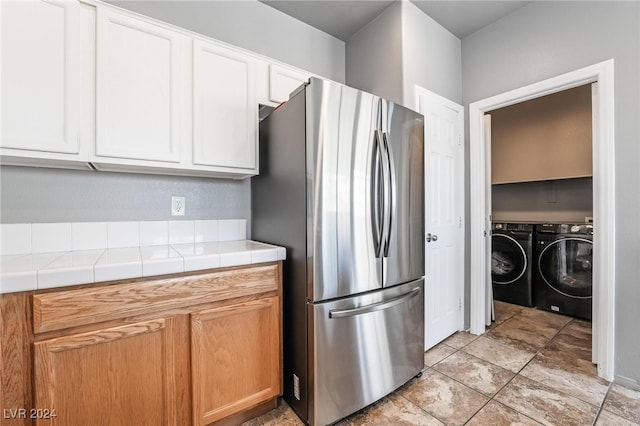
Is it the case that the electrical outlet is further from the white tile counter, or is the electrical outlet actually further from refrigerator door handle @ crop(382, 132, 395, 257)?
refrigerator door handle @ crop(382, 132, 395, 257)

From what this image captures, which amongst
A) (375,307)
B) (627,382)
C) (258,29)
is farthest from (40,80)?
(627,382)

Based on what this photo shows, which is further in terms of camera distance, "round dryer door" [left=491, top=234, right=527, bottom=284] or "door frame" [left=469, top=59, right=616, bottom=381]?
"round dryer door" [left=491, top=234, right=527, bottom=284]

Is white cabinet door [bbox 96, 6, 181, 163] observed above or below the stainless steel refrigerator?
above

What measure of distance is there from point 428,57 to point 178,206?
7.54ft

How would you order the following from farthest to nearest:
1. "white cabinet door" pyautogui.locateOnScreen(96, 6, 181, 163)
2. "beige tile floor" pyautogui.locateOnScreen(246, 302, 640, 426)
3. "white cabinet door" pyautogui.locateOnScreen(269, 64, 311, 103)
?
1. "white cabinet door" pyautogui.locateOnScreen(269, 64, 311, 103)
2. "beige tile floor" pyautogui.locateOnScreen(246, 302, 640, 426)
3. "white cabinet door" pyautogui.locateOnScreen(96, 6, 181, 163)

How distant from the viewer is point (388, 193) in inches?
62.7

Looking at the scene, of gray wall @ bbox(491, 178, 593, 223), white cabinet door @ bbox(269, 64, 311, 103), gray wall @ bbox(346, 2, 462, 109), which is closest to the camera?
white cabinet door @ bbox(269, 64, 311, 103)

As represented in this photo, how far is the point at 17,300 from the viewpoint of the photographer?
3.15 ft

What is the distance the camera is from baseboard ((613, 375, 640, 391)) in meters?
1.73

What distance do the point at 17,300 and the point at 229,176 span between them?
1211mm

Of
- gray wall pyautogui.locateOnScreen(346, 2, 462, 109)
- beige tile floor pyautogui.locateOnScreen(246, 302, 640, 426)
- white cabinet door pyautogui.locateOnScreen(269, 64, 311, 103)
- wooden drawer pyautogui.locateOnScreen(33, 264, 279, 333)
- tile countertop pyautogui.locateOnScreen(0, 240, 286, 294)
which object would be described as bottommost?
beige tile floor pyautogui.locateOnScreen(246, 302, 640, 426)

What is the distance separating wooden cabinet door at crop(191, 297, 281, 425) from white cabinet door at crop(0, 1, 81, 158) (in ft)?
3.52

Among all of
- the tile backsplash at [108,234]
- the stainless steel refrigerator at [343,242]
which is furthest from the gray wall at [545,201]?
the tile backsplash at [108,234]

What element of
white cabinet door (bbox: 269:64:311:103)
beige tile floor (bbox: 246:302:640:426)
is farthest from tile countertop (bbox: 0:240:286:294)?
white cabinet door (bbox: 269:64:311:103)
